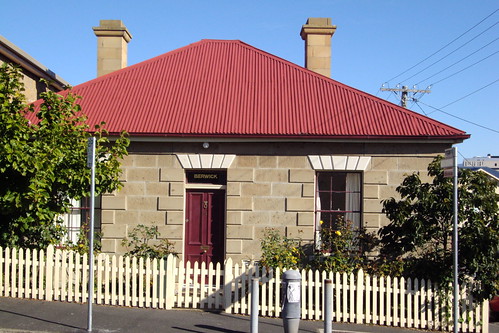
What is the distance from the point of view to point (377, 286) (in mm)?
9234

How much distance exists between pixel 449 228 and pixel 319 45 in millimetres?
7754

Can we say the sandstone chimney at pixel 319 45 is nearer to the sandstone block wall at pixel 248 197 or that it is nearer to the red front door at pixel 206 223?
the sandstone block wall at pixel 248 197

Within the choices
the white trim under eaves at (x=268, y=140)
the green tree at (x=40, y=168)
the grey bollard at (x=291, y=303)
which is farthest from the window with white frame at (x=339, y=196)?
the green tree at (x=40, y=168)

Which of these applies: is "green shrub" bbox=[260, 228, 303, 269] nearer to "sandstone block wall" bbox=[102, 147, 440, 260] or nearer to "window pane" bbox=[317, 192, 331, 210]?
"sandstone block wall" bbox=[102, 147, 440, 260]

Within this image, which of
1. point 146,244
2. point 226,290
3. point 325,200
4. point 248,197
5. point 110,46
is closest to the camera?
point 226,290

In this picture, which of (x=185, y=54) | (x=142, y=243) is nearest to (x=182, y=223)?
(x=142, y=243)

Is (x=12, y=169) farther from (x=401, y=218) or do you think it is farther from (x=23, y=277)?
(x=401, y=218)

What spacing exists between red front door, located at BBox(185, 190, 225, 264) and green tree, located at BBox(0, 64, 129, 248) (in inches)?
83.3

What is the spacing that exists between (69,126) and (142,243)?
3.03 meters

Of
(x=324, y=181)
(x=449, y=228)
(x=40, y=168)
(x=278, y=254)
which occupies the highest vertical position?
(x=40, y=168)

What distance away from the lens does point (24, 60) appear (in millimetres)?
13516

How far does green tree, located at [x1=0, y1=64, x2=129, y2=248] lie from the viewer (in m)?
8.87

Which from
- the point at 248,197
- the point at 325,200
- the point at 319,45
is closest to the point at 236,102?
the point at 248,197

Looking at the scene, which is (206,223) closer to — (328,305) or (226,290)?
(226,290)
